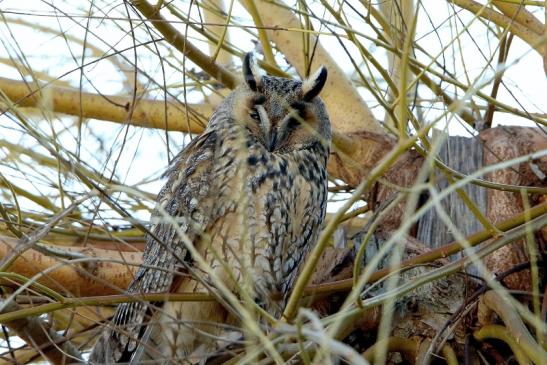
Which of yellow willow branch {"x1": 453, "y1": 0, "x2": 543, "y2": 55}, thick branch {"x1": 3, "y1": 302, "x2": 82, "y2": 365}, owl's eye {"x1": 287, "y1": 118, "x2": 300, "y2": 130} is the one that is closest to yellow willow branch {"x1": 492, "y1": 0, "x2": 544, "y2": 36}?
yellow willow branch {"x1": 453, "y1": 0, "x2": 543, "y2": 55}

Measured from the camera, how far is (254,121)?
3119 mm

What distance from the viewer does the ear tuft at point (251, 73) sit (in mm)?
3076

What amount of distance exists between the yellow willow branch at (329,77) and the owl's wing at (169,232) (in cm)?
87

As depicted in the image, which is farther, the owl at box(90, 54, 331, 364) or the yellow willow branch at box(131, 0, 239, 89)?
the owl at box(90, 54, 331, 364)

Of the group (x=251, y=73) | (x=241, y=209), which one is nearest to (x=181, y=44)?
(x=251, y=73)

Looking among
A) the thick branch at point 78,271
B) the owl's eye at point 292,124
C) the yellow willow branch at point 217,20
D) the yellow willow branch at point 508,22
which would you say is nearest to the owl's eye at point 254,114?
the owl's eye at point 292,124

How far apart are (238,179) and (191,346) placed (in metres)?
0.57

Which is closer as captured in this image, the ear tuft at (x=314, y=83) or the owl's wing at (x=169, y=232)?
the owl's wing at (x=169, y=232)

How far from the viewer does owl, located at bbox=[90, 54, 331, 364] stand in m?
2.73

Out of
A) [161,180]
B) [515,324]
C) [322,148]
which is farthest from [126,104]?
[515,324]

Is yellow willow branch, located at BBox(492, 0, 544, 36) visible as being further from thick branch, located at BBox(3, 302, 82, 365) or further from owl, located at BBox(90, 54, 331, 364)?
thick branch, located at BBox(3, 302, 82, 365)

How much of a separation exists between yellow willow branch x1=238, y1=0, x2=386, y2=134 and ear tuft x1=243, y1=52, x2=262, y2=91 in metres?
0.65

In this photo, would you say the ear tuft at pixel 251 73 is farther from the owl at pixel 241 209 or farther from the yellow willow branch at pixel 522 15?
the yellow willow branch at pixel 522 15

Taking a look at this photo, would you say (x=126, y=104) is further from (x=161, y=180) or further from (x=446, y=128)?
(x=446, y=128)
